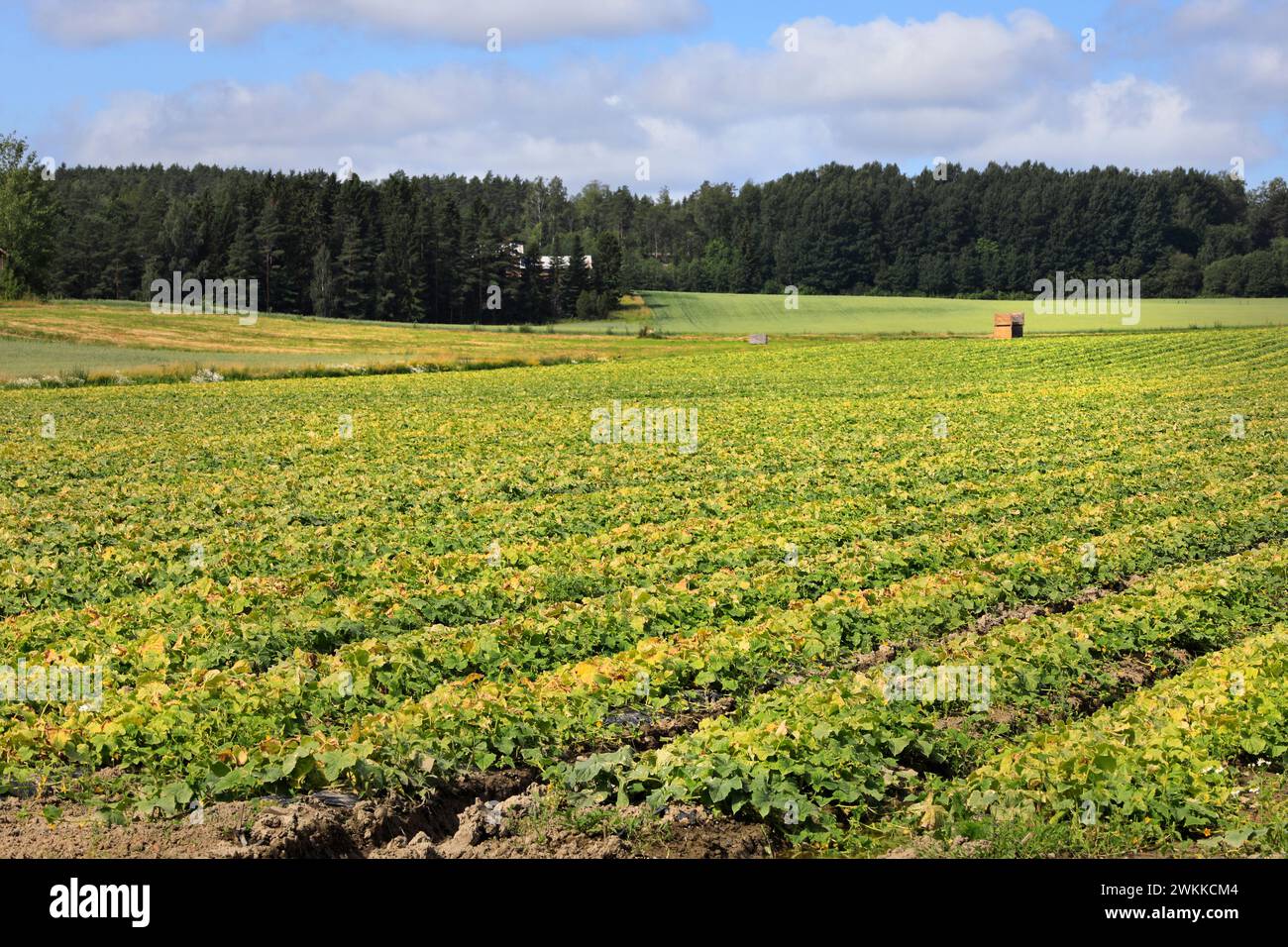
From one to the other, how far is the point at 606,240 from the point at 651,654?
4884 inches

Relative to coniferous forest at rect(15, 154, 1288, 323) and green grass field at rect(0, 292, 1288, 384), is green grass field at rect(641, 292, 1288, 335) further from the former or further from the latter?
coniferous forest at rect(15, 154, 1288, 323)

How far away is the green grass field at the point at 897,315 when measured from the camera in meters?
96.7

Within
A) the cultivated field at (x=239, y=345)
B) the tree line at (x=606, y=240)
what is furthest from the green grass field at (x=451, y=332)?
the tree line at (x=606, y=240)

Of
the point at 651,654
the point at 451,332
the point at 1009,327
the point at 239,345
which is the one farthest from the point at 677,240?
the point at 651,654

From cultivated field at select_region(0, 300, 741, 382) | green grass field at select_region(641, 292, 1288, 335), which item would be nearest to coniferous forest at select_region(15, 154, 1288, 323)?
green grass field at select_region(641, 292, 1288, 335)

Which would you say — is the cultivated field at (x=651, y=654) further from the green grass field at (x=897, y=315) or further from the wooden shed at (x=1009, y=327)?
the green grass field at (x=897, y=315)

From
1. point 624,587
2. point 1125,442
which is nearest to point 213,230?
point 1125,442

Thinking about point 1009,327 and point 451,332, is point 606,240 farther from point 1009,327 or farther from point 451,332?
point 1009,327

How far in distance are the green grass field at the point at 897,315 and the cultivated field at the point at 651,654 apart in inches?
3019

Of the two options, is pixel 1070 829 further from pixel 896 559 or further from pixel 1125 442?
pixel 1125 442

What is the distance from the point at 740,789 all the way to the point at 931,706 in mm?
2442

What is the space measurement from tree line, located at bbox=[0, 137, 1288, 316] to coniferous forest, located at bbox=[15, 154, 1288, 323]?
0.82 feet

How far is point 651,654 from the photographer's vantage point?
10312 millimetres

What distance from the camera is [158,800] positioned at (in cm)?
743
